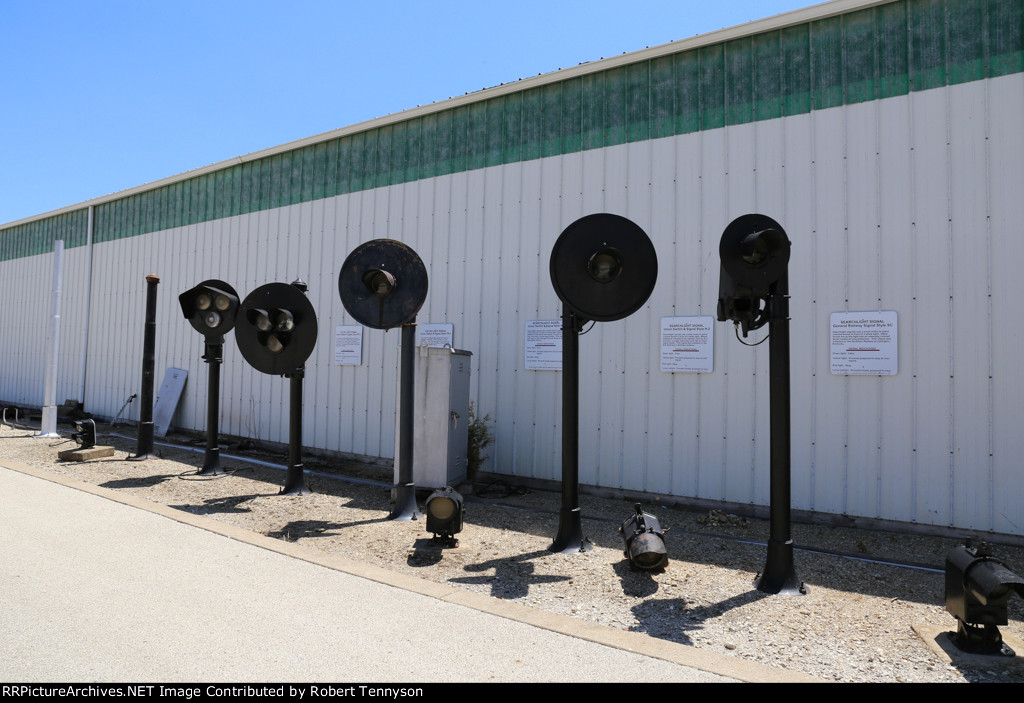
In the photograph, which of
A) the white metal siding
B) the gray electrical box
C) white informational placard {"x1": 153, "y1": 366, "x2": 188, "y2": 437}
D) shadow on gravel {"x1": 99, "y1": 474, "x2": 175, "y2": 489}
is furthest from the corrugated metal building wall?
white informational placard {"x1": 153, "y1": 366, "x2": 188, "y2": 437}

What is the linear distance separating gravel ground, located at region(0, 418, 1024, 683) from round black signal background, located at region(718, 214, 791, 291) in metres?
2.32

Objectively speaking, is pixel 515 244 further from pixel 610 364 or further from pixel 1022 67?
pixel 1022 67

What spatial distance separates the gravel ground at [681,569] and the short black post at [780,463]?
0.51ft

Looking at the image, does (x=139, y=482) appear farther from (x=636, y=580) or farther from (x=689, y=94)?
(x=689, y=94)

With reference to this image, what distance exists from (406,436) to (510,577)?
7.96ft

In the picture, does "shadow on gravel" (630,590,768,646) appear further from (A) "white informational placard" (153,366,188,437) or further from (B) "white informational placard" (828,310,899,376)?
(A) "white informational placard" (153,366,188,437)

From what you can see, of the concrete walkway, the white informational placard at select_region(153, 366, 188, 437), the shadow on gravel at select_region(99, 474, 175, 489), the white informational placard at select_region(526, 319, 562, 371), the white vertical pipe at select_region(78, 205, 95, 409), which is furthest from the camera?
the white vertical pipe at select_region(78, 205, 95, 409)

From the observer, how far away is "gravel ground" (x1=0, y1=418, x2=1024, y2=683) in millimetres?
3631

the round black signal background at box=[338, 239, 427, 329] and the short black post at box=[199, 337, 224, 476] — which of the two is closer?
the round black signal background at box=[338, 239, 427, 329]

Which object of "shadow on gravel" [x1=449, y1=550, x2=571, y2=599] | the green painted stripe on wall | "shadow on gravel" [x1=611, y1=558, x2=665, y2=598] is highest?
the green painted stripe on wall

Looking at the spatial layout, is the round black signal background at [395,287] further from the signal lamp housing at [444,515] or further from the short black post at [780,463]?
the short black post at [780,463]

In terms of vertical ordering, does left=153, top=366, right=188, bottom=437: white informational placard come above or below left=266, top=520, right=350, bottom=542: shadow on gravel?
above

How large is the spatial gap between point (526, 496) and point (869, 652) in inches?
199

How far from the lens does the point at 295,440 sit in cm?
789
